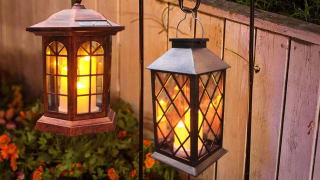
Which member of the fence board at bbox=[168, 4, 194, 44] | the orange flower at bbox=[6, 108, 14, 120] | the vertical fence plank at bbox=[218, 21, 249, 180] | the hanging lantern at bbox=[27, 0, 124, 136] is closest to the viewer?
the hanging lantern at bbox=[27, 0, 124, 136]

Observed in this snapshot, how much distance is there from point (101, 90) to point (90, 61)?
143mm

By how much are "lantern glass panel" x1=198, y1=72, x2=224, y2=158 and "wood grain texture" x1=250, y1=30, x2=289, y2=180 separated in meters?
0.41

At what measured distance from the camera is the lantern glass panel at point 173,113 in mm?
1101

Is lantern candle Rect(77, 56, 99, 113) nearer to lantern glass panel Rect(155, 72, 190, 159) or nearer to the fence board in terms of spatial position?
lantern glass panel Rect(155, 72, 190, 159)

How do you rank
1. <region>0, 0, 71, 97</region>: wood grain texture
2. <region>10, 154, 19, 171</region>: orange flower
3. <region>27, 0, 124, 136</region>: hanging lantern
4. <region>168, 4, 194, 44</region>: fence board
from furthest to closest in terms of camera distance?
1. <region>0, 0, 71, 97</region>: wood grain texture
2. <region>10, 154, 19, 171</region>: orange flower
3. <region>168, 4, 194, 44</region>: fence board
4. <region>27, 0, 124, 136</region>: hanging lantern

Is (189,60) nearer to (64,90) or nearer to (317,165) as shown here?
(64,90)

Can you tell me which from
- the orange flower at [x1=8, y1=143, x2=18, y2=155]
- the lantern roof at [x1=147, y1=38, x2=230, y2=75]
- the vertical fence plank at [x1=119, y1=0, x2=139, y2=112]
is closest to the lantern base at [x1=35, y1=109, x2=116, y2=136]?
the lantern roof at [x1=147, y1=38, x2=230, y2=75]

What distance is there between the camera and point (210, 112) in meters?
1.19

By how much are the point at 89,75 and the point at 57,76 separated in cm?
13

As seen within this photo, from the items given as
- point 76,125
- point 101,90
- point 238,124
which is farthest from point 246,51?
point 76,125

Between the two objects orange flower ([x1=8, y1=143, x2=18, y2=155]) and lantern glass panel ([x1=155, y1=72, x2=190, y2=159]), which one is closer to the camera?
lantern glass panel ([x1=155, y1=72, x2=190, y2=159])

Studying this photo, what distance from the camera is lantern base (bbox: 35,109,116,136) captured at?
1.32m

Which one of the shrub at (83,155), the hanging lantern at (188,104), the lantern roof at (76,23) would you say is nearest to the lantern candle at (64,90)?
the lantern roof at (76,23)

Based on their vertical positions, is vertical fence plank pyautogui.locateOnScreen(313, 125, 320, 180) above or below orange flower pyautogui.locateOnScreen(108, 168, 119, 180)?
above
